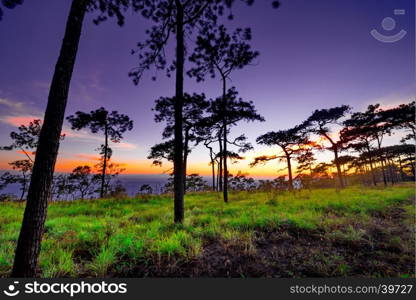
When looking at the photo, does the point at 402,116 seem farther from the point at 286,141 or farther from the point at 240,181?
the point at 240,181

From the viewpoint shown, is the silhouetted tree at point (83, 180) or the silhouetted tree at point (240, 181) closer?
the silhouetted tree at point (83, 180)

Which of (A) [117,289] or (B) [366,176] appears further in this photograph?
(B) [366,176]

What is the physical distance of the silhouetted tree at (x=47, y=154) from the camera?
8.43 ft

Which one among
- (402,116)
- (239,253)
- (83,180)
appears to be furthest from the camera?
(83,180)

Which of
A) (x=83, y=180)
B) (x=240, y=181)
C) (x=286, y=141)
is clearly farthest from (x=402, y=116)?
(x=83, y=180)

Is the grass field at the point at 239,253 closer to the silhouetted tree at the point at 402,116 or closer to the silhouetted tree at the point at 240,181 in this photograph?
the silhouetted tree at the point at 402,116

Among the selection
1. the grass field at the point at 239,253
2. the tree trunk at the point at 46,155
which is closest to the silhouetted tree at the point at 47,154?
the tree trunk at the point at 46,155

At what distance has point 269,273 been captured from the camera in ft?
8.80

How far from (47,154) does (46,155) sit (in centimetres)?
2

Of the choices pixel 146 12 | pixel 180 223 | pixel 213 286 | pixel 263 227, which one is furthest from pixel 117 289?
pixel 146 12

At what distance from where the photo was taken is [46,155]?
2773 mm

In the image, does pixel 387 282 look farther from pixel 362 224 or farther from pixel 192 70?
pixel 192 70

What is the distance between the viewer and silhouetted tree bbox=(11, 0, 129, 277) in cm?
257

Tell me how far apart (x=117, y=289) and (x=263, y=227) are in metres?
3.94
